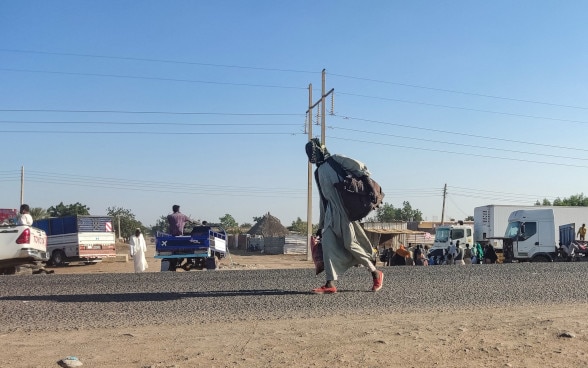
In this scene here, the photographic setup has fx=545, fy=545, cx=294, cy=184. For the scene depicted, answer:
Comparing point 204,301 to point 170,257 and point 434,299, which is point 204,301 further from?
point 170,257

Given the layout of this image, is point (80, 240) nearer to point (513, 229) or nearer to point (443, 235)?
point (443, 235)

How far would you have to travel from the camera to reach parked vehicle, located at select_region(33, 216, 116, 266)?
28016 millimetres

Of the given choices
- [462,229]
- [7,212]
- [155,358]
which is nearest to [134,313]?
[155,358]

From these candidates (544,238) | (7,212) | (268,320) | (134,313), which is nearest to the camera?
(268,320)

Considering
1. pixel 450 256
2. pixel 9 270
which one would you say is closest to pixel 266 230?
pixel 450 256

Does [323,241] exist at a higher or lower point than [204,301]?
higher

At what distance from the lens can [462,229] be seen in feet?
113

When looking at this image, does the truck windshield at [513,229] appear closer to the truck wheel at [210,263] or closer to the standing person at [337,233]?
the truck wheel at [210,263]

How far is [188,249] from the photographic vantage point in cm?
1512

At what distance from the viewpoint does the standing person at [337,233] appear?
655 cm

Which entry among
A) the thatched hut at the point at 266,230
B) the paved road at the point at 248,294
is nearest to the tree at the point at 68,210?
the thatched hut at the point at 266,230

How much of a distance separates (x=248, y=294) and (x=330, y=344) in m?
2.57

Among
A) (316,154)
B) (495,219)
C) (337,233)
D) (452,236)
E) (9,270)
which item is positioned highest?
(316,154)

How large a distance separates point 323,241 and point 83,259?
24249mm
